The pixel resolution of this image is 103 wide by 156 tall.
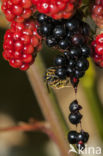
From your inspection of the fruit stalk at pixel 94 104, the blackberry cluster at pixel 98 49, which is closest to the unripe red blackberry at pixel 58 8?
the blackberry cluster at pixel 98 49

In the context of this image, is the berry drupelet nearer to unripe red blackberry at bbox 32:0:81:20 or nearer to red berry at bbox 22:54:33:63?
red berry at bbox 22:54:33:63

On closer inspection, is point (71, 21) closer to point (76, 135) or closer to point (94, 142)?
point (76, 135)

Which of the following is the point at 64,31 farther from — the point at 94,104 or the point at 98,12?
the point at 94,104

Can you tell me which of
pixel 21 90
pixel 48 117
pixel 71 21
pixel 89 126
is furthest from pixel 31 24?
pixel 89 126

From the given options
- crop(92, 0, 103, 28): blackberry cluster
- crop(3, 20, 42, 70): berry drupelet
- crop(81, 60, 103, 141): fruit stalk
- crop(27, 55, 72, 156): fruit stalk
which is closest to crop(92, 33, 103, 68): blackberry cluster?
crop(92, 0, 103, 28): blackberry cluster

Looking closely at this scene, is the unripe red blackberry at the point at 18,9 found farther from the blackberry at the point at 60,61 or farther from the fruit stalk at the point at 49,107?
the fruit stalk at the point at 49,107
